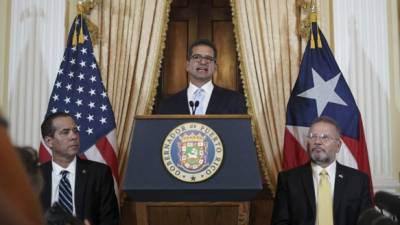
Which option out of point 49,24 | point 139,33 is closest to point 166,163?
point 139,33

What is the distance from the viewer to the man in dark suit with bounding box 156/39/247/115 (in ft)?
11.9

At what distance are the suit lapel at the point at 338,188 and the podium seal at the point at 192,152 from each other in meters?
1.22

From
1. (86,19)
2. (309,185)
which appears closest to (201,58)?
(309,185)

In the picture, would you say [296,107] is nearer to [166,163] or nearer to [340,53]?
[340,53]

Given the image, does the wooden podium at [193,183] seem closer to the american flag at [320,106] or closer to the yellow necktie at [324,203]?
the yellow necktie at [324,203]

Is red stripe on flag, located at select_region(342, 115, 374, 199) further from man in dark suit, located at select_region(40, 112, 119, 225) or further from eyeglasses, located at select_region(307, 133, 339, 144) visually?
man in dark suit, located at select_region(40, 112, 119, 225)

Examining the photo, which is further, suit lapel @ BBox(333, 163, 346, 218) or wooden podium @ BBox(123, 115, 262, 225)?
suit lapel @ BBox(333, 163, 346, 218)

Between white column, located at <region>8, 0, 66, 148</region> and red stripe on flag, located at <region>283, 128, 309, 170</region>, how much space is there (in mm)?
2218

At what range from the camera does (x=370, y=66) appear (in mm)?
5020

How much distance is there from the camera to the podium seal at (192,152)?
254 centimetres

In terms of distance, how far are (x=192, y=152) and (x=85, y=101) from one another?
2.36m

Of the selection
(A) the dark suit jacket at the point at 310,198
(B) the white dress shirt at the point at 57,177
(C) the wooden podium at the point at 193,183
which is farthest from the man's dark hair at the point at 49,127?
(A) the dark suit jacket at the point at 310,198

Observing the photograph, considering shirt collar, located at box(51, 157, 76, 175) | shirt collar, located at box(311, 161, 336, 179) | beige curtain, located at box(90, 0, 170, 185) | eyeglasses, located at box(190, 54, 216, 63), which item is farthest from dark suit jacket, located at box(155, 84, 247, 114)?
beige curtain, located at box(90, 0, 170, 185)

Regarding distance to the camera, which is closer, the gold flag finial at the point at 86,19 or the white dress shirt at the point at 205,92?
the white dress shirt at the point at 205,92
